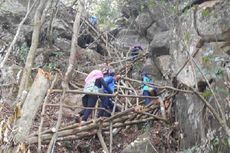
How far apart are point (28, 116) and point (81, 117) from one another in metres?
5.29

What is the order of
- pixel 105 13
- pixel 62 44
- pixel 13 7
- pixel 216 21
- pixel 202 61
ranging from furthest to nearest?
pixel 105 13, pixel 13 7, pixel 62 44, pixel 216 21, pixel 202 61

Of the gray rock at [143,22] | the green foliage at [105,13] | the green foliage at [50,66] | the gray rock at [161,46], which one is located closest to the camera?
the green foliage at [50,66]

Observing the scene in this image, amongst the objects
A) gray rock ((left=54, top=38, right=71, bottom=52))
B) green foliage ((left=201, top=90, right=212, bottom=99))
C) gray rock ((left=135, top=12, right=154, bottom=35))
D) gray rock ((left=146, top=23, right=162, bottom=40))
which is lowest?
green foliage ((left=201, top=90, right=212, bottom=99))

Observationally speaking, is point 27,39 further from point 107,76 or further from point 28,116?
point 28,116

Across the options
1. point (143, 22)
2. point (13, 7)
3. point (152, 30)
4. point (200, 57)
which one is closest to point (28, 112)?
point (200, 57)

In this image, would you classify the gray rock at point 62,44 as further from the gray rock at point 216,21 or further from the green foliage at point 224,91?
the green foliage at point 224,91

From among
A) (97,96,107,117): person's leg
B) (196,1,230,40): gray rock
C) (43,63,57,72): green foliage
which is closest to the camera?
(196,1,230,40): gray rock

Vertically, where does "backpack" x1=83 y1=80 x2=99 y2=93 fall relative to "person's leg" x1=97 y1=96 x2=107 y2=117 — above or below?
above

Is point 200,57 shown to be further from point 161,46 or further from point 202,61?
point 161,46

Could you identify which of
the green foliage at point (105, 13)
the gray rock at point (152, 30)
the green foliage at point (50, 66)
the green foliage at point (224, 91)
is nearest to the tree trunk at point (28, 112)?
the green foliage at point (224, 91)

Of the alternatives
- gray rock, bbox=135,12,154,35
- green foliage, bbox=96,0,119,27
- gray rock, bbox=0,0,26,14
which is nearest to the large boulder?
gray rock, bbox=0,0,26,14

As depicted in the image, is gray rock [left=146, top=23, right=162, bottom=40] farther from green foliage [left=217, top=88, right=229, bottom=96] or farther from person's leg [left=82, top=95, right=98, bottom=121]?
green foliage [left=217, top=88, right=229, bottom=96]

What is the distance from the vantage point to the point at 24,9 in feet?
50.2

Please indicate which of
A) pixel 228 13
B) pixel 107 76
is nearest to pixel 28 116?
pixel 228 13
